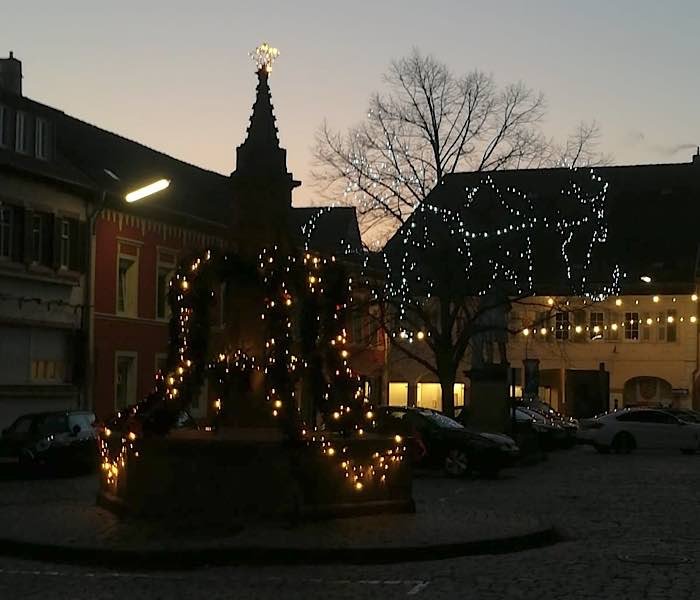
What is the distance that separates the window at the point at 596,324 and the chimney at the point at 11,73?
3362 centimetres

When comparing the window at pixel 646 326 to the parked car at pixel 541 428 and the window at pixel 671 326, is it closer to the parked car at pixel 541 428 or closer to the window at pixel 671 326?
the window at pixel 671 326

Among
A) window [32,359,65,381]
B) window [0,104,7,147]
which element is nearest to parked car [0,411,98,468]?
window [32,359,65,381]

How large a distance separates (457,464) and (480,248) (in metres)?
16.2

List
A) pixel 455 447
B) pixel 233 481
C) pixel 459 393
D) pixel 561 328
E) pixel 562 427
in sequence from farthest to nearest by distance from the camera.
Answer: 1. pixel 561 328
2. pixel 459 393
3. pixel 562 427
4. pixel 455 447
5. pixel 233 481

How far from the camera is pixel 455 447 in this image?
2844 centimetres

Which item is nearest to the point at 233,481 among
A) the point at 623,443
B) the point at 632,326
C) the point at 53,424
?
the point at 53,424

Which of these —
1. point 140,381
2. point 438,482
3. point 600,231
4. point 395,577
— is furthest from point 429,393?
point 395,577

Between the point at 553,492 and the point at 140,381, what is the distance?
20444mm

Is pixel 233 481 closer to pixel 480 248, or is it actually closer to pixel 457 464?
pixel 457 464

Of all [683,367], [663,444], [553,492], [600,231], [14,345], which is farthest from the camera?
[683,367]

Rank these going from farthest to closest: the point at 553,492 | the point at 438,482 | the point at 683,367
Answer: the point at 683,367, the point at 438,482, the point at 553,492

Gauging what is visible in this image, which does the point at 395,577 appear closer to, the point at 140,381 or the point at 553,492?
the point at 553,492

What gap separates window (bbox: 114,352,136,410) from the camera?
134 ft

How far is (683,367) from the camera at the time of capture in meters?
69.3
